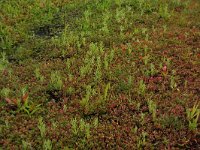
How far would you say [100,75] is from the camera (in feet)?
33.2

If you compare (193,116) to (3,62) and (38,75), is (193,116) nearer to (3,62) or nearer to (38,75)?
(38,75)

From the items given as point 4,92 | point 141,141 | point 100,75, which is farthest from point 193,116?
point 4,92

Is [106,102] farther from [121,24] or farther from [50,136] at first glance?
[121,24]

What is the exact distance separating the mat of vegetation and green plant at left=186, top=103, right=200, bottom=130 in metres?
0.02

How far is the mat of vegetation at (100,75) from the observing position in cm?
805

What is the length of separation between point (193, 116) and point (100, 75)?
298cm

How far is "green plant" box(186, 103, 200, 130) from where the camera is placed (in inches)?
320

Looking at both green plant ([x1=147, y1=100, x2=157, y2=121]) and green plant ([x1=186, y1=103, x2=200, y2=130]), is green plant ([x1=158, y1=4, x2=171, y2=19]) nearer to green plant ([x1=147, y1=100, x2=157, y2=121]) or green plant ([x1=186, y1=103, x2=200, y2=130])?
green plant ([x1=147, y1=100, x2=157, y2=121])

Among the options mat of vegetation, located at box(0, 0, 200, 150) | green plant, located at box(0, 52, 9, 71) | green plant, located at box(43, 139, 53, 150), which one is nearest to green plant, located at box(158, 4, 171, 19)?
mat of vegetation, located at box(0, 0, 200, 150)

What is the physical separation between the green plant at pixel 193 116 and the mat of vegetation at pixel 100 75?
0.02 m

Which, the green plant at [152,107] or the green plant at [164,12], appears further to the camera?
the green plant at [164,12]

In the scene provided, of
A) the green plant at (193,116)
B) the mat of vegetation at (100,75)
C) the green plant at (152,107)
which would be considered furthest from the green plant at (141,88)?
the green plant at (193,116)

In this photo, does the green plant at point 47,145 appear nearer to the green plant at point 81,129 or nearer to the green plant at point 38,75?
the green plant at point 81,129

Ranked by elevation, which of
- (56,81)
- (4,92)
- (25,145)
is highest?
(56,81)
